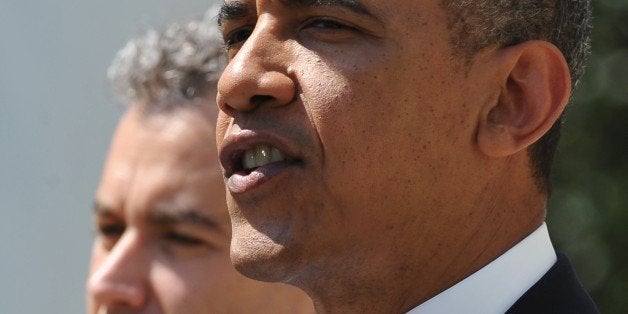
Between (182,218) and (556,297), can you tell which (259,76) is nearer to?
(556,297)

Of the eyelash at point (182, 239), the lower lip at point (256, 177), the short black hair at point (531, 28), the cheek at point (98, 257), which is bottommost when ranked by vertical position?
the cheek at point (98, 257)

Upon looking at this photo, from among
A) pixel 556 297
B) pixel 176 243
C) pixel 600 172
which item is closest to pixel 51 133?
pixel 176 243

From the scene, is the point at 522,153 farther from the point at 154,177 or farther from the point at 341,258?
the point at 154,177

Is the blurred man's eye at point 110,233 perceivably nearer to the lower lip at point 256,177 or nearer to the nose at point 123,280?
the nose at point 123,280

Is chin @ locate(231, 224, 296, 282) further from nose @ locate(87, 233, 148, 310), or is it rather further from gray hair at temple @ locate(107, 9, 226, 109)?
gray hair at temple @ locate(107, 9, 226, 109)

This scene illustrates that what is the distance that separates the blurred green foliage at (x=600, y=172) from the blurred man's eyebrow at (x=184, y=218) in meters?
2.62

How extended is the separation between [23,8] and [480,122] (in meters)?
3.69

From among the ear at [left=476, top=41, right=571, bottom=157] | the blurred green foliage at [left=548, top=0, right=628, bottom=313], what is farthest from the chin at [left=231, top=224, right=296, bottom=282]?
the blurred green foliage at [left=548, top=0, right=628, bottom=313]

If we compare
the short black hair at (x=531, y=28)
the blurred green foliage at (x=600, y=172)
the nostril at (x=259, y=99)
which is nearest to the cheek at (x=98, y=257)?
the nostril at (x=259, y=99)

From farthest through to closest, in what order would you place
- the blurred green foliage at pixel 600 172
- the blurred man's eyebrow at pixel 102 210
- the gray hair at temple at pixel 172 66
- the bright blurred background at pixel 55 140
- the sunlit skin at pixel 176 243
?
the blurred green foliage at pixel 600 172, the bright blurred background at pixel 55 140, the gray hair at temple at pixel 172 66, the blurred man's eyebrow at pixel 102 210, the sunlit skin at pixel 176 243

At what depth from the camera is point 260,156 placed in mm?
2803

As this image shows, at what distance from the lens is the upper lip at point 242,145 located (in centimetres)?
273

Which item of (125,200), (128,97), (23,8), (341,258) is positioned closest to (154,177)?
(125,200)

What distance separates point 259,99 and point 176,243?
1314 mm
